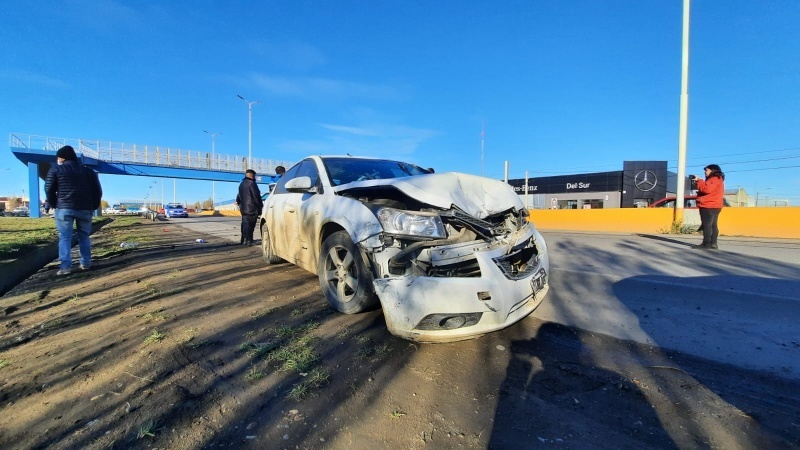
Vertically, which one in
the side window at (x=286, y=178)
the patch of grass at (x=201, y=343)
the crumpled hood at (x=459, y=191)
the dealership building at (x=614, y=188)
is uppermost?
the dealership building at (x=614, y=188)

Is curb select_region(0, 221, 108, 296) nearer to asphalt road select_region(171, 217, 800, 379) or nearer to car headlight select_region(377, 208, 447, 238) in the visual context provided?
car headlight select_region(377, 208, 447, 238)

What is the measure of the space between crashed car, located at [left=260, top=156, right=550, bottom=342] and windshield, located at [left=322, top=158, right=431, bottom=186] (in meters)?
0.32

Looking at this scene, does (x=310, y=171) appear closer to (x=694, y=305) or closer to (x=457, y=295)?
(x=457, y=295)

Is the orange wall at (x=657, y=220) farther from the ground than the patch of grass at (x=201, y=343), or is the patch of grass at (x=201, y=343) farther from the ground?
the orange wall at (x=657, y=220)

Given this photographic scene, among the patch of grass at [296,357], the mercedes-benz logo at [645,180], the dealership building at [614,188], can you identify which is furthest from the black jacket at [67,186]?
the mercedes-benz logo at [645,180]

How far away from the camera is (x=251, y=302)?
157 inches

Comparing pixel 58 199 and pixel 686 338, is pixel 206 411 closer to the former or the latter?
pixel 686 338

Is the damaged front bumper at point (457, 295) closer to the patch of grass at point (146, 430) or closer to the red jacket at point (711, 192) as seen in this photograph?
the patch of grass at point (146, 430)

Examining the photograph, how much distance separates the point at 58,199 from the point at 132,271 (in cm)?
138

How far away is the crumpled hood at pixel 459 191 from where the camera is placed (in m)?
2.88

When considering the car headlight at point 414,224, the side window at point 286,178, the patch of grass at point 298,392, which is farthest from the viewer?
the side window at point 286,178

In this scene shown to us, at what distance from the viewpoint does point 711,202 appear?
7438 millimetres

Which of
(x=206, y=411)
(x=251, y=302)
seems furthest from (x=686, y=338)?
(x=251, y=302)

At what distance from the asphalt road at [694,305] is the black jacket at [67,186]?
6292 mm
